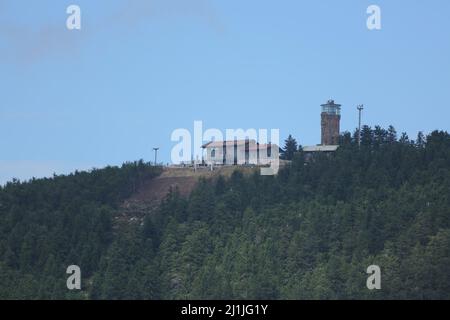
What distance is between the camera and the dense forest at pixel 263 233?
125375mm

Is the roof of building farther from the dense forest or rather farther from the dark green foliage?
the dark green foliage

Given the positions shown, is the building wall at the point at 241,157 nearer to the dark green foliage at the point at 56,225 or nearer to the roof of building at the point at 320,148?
the roof of building at the point at 320,148

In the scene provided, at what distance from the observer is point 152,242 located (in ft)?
479

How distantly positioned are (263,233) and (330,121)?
22.7 meters

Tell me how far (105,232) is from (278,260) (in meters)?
24.8

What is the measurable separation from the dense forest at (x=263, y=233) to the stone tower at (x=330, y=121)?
2.96 metres

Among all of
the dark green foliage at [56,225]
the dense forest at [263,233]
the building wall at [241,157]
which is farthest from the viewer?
the building wall at [241,157]

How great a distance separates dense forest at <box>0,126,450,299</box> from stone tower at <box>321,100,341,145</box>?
9.72 feet

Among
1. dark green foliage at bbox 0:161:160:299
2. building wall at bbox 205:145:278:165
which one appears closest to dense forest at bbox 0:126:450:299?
dark green foliage at bbox 0:161:160:299

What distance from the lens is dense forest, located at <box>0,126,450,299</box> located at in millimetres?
125375

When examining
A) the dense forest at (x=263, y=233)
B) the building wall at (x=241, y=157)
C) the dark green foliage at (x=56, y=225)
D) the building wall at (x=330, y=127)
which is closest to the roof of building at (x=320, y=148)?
the dense forest at (x=263, y=233)

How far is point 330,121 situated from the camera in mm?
157375
